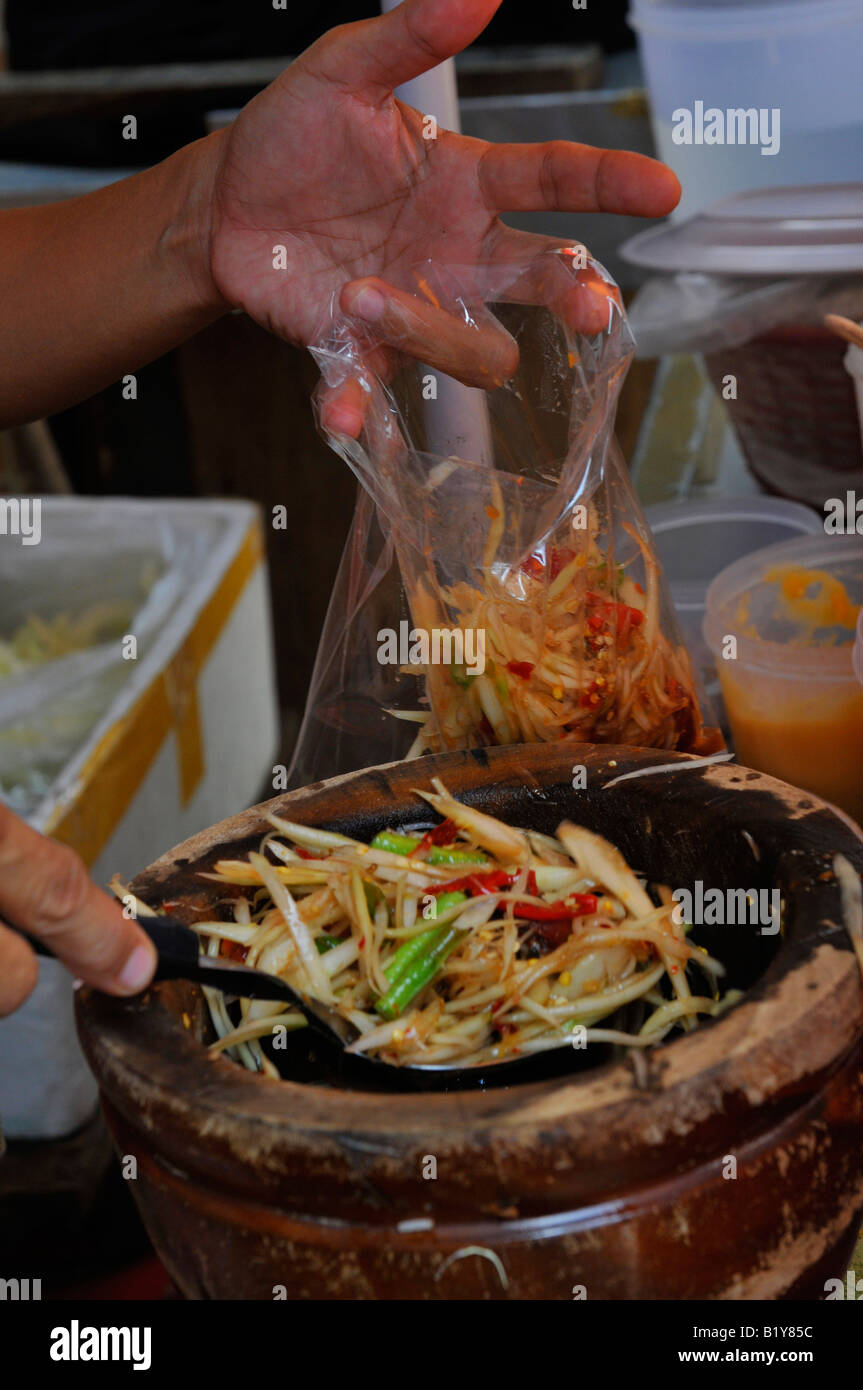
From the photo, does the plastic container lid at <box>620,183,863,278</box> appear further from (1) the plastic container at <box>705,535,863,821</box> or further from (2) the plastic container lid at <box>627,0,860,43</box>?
(1) the plastic container at <box>705,535,863,821</box>

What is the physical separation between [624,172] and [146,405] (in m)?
3.76

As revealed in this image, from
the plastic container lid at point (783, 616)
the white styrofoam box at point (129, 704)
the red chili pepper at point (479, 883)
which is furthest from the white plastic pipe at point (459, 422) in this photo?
the white styrofoam box at point (129, 704)

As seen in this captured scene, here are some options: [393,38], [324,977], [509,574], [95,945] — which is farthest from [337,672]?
[393,38]

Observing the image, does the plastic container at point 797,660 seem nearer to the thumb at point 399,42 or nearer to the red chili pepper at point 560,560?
the red chili pepper at point 560,560

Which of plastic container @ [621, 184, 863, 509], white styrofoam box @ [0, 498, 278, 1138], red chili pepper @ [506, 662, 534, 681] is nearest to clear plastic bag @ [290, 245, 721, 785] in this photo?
red chili pepper @ [506, 662, 534, 681]

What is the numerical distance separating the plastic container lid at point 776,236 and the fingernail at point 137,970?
1673mm

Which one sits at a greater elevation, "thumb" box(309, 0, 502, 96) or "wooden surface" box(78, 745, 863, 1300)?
"thumb" box(309, 0, 502, 96)

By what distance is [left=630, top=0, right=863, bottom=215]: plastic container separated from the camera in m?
2.23

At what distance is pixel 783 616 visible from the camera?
1.64 metres

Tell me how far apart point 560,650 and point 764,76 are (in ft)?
4.80

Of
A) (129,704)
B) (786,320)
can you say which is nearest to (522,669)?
(786,320)

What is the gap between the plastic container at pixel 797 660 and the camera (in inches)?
59.5

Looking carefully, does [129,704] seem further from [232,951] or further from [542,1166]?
[542,1166]

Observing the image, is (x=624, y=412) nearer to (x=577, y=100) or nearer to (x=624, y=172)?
(x=577, y=100)
